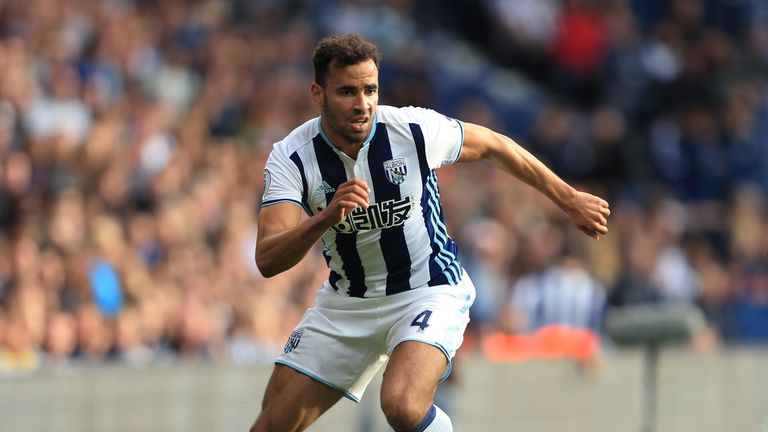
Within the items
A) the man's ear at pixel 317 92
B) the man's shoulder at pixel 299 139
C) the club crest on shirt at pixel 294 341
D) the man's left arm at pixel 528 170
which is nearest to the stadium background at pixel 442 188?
the man's left arm at pixel 528 170

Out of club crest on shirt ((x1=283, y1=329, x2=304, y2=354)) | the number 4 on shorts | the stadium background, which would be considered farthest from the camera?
the stadium background

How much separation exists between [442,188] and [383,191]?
8.15 m

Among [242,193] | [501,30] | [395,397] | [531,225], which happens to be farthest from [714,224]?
[395,397]

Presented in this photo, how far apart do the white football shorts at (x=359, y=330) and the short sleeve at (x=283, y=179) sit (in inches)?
29.1

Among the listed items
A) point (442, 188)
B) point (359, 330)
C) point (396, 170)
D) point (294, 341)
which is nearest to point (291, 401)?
point (294, 341)

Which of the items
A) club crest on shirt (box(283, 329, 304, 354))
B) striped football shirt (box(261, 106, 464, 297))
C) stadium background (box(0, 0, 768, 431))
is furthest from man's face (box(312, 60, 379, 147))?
stadium background (box(0, 0, 768, 431))

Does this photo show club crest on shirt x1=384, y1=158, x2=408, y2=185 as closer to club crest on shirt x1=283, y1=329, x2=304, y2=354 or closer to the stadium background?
club crest on shirt x1=283, y1=329, x2=304, y2=354

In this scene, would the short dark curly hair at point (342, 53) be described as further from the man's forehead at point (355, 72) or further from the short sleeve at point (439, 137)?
the short sleeve at point (439, 137)

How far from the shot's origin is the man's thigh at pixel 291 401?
7457 millimetres

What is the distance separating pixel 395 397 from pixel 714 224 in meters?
11.9

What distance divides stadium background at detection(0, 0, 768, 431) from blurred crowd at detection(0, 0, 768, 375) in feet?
0.09

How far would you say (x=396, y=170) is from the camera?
7.43 meters

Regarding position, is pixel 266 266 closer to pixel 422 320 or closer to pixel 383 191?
pixel 383 191

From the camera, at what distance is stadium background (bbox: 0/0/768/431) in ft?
39.4
